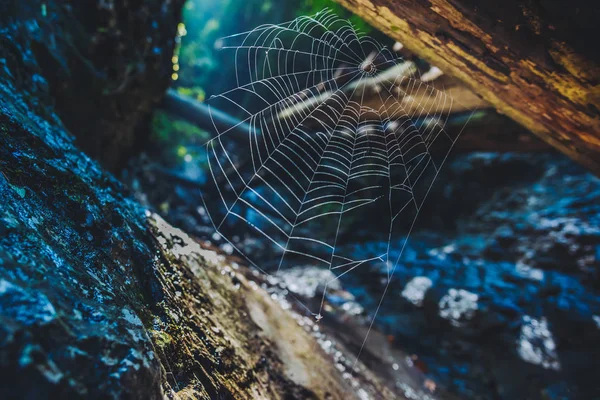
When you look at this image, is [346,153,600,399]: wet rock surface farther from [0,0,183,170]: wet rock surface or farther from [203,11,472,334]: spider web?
[0,0,183,170]: wet rock surface

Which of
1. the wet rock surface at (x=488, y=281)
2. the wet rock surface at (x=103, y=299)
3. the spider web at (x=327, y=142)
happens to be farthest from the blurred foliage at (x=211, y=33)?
the wet rock surface at (x=103, y=299)

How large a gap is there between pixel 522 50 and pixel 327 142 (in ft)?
8.06

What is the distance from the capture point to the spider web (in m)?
2.59

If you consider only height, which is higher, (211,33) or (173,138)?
(211,33)

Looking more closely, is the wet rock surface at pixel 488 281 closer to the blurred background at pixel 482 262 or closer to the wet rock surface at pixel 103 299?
the blurred background at pixel 482 262

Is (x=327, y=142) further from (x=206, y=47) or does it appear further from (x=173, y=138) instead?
(x=206, y=47)

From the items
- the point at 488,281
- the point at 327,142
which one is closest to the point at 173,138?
the point at 327,142

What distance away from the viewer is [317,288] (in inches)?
162

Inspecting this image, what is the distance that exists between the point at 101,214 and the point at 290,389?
4.16 ft

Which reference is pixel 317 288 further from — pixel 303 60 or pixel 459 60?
pixel 303 60

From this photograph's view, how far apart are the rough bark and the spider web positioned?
24.5 inches

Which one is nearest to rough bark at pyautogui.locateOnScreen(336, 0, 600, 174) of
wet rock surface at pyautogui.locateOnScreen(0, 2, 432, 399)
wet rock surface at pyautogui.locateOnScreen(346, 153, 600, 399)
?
wet rock surface at pyautogui.locateOnScreen(0, 2, 432, 399)

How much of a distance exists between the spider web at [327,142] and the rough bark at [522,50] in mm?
623

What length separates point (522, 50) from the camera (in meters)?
1.37
